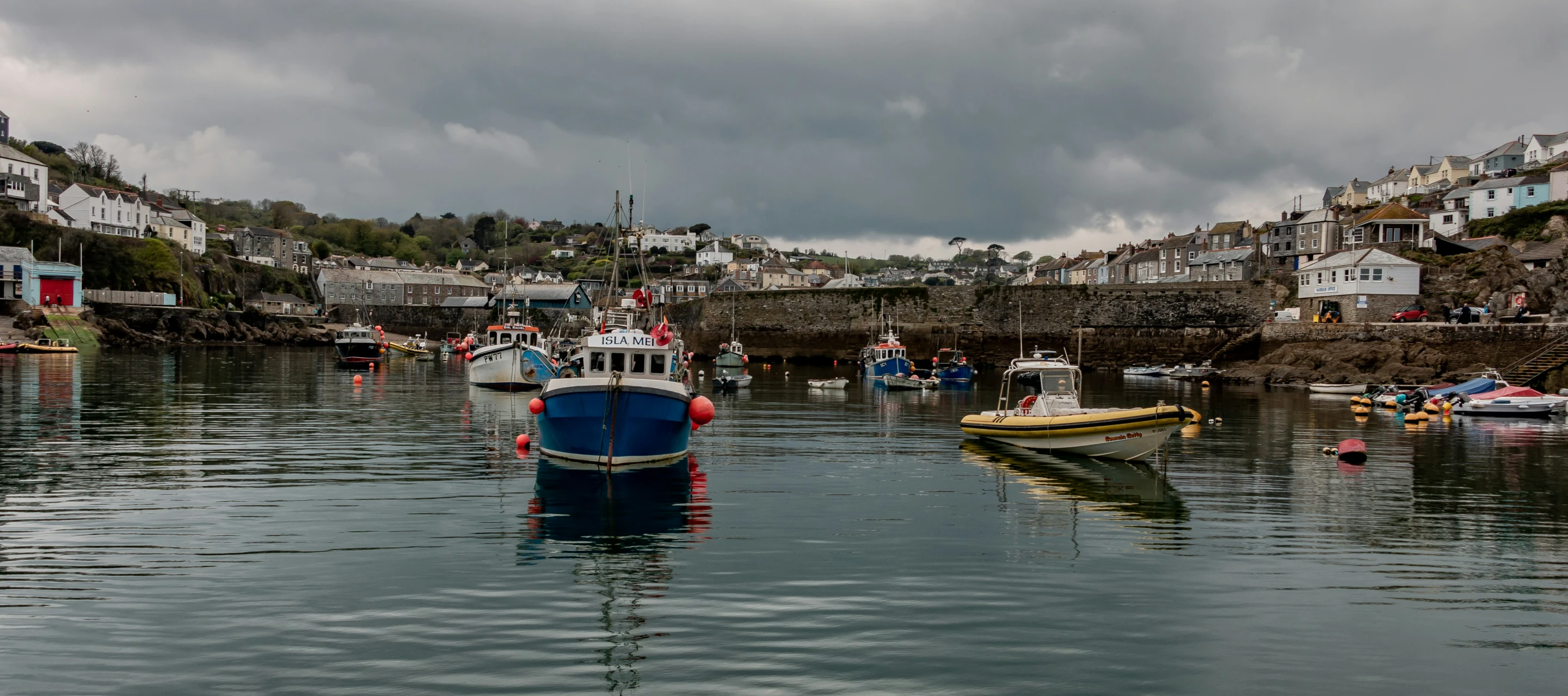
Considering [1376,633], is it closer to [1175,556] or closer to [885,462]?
[1175,556]

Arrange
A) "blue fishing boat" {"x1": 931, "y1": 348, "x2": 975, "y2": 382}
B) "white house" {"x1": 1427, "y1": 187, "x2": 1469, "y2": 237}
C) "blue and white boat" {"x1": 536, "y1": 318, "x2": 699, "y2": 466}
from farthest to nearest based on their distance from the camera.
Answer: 1. "white house" {"x1": 1427, "y1": 187, "x2": 1469, "y2": 237}
2. "blue fishing boat" {"x1": 931, "y1": 348, "x2": 975, "y2": 382}
3. "blue and white boat" {"x1": 536, "y1": 318, "x2": 699, "y2": 466}

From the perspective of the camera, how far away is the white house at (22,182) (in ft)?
274

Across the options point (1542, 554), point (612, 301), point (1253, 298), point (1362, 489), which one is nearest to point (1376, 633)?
point (1542, 554)

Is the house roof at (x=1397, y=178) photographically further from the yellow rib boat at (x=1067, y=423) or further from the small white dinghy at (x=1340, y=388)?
the yellow rib boat at (x=1067, y=423)

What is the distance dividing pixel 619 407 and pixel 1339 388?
35.4 m

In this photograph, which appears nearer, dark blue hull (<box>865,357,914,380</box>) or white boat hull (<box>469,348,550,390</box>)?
white boat hull (<box>469,348,550,390</box>)

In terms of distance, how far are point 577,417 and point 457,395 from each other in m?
19.7

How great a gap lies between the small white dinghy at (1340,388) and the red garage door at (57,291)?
74.9 meters

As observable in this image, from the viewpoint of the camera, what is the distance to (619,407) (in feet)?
55.0

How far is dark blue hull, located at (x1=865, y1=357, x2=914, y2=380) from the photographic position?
46125mm

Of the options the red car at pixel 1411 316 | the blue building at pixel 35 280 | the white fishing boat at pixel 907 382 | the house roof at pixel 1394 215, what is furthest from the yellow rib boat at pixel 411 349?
the house roof at pixel 1394 215

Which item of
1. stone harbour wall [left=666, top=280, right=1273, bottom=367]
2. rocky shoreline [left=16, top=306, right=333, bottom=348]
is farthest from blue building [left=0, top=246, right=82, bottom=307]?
stone harbour wall [left=666, top=280, right=1273, bottom=367]

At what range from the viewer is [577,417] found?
16.9 metres

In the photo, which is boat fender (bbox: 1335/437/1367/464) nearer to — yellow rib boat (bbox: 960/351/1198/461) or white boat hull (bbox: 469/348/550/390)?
yellow rib boat (bbox: 960/351/1198/461)
